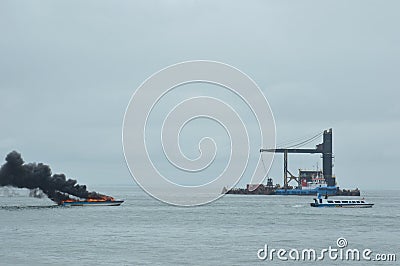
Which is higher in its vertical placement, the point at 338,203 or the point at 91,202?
the point at 338,203

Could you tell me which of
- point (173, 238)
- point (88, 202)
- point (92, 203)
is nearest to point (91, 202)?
point (92, 203)

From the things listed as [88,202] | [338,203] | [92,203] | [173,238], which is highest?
[338,203]

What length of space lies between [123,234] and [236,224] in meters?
20.4

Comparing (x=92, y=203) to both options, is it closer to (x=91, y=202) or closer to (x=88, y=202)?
(x=91, y=202)

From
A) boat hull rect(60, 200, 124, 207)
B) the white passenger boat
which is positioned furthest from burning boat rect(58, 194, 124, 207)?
the white passenger boat

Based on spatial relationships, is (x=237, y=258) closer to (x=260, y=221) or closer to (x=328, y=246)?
(x=328, y=246)

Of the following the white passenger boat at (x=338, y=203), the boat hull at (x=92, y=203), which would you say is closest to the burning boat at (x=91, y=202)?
the boat hull at (x=92, y=203)

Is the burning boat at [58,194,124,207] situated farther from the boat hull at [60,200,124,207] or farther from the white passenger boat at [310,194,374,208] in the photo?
the white passenger boat at [310,194,374,208]

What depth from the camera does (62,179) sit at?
140m

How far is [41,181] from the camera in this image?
136375 millimetres

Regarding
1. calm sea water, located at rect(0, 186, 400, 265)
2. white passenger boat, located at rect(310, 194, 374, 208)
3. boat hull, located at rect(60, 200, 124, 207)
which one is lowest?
calm sea water, located at rect(0, 186, 400, 265)

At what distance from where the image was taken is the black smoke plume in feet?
427

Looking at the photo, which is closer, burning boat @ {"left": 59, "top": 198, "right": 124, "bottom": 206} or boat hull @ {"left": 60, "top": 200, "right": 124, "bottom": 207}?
boat hull @ {"left": 60, "top": 200, "right": 124, "bottom": 207}

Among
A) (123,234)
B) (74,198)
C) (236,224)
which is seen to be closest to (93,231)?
(123,234)
